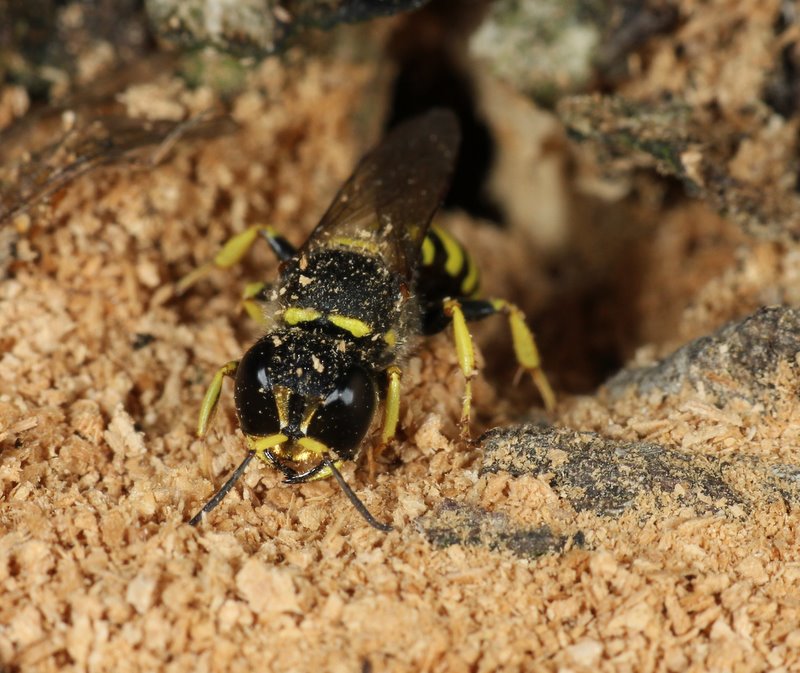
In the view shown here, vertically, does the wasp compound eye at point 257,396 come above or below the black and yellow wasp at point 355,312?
above

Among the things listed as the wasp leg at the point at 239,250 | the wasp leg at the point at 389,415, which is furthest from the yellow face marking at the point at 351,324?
the wasp leg at the point at 239,250

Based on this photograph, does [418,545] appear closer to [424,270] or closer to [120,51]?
[424,270]

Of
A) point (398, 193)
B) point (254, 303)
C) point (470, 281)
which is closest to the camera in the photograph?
point (254, 303)

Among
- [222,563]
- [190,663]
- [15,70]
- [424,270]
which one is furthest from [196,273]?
[190,663]

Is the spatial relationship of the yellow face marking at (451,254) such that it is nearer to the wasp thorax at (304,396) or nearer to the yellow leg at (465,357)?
the yellow leg at (465,357)

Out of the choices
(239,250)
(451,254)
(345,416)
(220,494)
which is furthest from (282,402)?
(451,254)

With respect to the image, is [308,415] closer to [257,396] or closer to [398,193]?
[257,396]

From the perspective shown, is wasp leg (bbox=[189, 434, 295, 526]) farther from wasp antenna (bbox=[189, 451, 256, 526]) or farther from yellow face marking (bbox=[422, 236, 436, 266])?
yellow face marking (bbox=[422, 236, 436, 266])

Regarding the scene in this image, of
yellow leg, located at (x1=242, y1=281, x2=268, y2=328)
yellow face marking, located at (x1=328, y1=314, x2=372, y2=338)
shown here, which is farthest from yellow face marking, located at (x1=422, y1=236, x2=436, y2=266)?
yellow face marking, located at (x1=328, y1=314, x2=372, y2=338)
